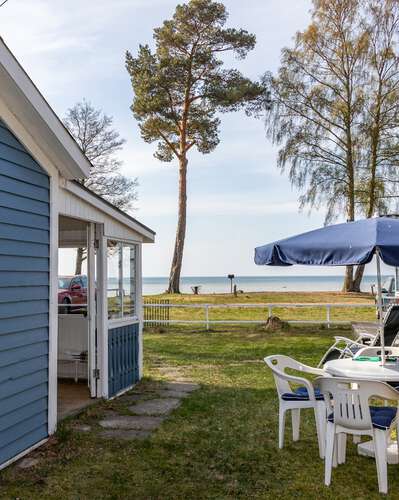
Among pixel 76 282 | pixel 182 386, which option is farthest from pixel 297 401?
pixel 76 282

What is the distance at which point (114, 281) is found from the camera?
257 inches

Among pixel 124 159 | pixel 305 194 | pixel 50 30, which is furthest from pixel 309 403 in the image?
pixel 124 159

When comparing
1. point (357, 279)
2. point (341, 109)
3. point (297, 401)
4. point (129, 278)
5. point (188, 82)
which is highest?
point (188, 82)

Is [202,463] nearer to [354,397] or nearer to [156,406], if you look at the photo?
[354,397]

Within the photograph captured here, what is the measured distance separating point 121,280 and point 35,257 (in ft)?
7.31

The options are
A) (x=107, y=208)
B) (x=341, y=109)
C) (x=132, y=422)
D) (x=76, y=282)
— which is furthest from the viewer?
(x=341, y=109)

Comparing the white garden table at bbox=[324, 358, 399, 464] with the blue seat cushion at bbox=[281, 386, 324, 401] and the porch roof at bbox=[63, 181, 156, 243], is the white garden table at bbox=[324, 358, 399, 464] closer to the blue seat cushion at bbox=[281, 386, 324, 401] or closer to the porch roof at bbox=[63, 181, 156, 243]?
the blue seat cushion at bbox=[281, 386, 324, 401]

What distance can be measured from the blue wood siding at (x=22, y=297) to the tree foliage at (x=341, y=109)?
16.2 m

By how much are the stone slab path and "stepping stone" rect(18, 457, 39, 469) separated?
2.51 feet

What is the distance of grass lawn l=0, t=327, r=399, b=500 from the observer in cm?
358

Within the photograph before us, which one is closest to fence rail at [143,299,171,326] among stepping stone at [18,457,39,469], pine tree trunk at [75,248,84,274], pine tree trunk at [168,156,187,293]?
pine tree trunk at [168,156,187,293]

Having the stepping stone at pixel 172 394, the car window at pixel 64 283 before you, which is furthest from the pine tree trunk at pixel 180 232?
the stepping stone at pixel 172 394

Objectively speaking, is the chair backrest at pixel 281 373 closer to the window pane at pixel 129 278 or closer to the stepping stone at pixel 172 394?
the stepping stone at pixel 172 394

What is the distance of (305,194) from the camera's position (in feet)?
65.1
